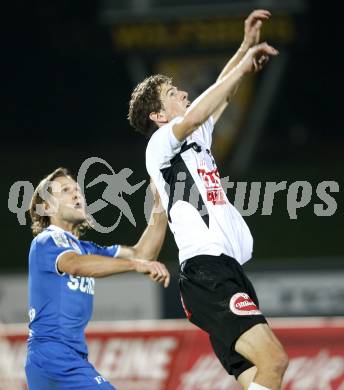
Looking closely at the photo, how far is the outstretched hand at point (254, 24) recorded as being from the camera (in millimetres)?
5148

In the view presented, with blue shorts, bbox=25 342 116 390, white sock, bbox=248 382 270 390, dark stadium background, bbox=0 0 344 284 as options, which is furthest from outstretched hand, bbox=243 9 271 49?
dark stadium background, bbox=0 0 344 284

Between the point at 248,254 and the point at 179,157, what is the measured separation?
24.4 inches

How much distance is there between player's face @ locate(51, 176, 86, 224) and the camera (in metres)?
5.91

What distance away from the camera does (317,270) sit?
12.0 m

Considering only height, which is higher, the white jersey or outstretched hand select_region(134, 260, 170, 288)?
the white jersey

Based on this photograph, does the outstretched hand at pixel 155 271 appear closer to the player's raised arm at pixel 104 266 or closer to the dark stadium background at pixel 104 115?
the player's raised arm at pixel 104 266

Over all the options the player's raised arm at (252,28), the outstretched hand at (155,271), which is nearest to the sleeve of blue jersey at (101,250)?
the outstretched hand at (155,271)

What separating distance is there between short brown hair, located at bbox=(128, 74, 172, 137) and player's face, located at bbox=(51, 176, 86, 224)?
2.08 ft

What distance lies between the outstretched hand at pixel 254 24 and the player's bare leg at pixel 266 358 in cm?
154

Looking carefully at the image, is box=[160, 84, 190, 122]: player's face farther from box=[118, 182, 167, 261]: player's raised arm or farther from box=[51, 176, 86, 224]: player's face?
box=[51, 176, 86, 224]: player's face

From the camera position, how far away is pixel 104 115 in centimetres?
1786

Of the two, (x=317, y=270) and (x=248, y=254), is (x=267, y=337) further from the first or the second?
(x=317, y=270)

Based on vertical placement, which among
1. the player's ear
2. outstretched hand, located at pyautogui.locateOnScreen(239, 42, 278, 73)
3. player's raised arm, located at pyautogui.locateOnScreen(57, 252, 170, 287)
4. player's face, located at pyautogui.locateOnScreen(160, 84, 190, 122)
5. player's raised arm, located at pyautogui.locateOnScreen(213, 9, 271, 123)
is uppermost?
player's raised arm, located at pyautogui.locateOnScreen(213, 9, 271, 123)

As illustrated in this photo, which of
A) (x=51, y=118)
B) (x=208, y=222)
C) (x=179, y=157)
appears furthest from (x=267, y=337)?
(x=51, y=118)
